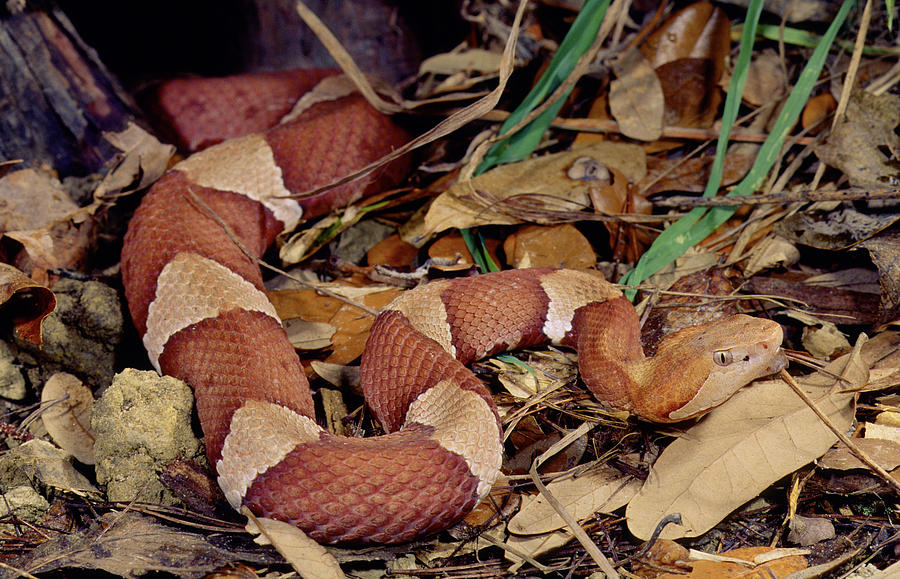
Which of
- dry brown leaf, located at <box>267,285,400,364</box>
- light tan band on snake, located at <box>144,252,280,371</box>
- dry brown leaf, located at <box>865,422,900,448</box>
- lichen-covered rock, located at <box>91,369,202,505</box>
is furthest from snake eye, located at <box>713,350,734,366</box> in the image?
lichen-covered rock, located at <box>91,369,202,505</box>

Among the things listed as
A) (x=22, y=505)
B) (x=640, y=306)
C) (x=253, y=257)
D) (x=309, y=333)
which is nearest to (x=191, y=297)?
(x=253, y=257)

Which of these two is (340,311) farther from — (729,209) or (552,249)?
(729,209)

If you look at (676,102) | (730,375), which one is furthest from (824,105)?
(730,375)

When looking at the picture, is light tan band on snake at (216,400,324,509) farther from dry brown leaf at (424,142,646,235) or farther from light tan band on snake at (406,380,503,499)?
dry brown leaf at (424,142,646,235)

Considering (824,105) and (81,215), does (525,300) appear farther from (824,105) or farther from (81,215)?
(81,215)

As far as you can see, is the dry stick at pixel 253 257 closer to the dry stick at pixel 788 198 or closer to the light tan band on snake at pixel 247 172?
the light tan band on snake at pixel 247 172

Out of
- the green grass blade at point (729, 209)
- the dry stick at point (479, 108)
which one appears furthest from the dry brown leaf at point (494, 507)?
the dry stick at point (479, 108)
